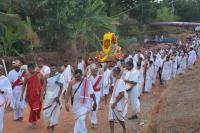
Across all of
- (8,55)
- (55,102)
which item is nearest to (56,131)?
(55,102)

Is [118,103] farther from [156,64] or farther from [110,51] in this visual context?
[156,64]

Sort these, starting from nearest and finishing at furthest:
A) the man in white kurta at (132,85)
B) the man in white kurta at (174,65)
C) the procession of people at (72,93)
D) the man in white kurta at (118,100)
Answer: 1. the procession of people at (72,93)
2. the man in white kurta at (118,100)
3. the man in white kurta at (132,85)
4. the man in white kurta at (174,65)

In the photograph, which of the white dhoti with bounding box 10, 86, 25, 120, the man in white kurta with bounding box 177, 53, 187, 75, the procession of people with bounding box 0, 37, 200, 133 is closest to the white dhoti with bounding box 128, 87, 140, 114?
the procession of people with bounding box 0, 37, 200, 133

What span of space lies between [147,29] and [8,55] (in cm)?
2543

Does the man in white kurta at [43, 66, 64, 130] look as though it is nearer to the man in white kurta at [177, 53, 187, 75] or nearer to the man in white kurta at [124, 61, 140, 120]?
the man in white kurta at [124, 61, 140, 120]

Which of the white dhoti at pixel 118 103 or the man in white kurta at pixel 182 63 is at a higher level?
the white dhoti at pixel 118 103

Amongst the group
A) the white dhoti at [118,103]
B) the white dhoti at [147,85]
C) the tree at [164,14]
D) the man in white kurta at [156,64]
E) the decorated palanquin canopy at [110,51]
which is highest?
the tree at [164,14]

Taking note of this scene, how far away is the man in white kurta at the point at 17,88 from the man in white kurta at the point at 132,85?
2990mm

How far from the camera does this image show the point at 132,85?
12977 mm

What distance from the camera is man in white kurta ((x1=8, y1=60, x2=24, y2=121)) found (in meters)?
13.1

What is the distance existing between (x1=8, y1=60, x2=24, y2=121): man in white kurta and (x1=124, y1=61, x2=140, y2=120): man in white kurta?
118 inches

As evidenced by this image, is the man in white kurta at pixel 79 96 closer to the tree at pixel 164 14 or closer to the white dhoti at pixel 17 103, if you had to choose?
the white dhoti at pixel 17 103

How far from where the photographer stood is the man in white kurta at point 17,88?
13.1m

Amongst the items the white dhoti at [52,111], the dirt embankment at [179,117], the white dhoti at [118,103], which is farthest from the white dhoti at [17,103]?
the dirt embankment at [179,117]
